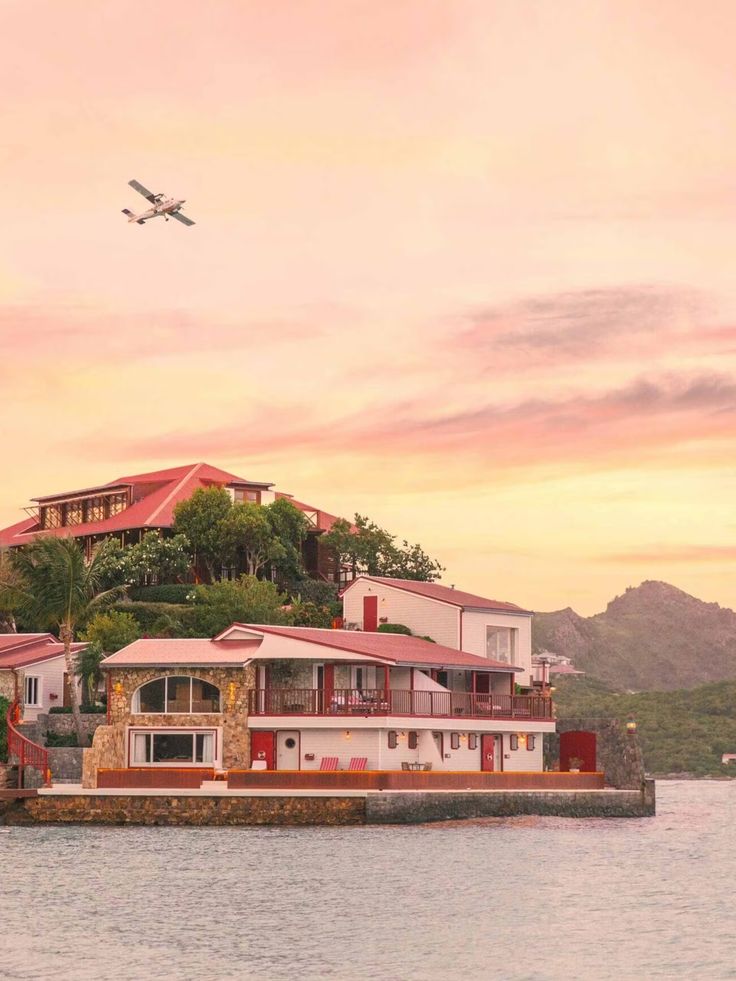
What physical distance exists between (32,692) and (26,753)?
16890 mm

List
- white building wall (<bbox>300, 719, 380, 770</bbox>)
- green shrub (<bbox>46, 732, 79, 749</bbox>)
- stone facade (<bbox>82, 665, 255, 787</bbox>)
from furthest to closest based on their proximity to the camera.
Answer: green shrub (<bbox>46, 732, 79, 749</bbox>) < stone facade (<bbox>82, 665, 255, 787</bbox>) < white building wall (<bbox>300, 719, 380, 770</bbox>)

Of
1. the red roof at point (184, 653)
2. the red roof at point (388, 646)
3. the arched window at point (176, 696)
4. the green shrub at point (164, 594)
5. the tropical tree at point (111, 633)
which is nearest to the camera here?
the red roof at point (184, 653)

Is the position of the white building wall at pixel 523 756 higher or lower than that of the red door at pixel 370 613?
lower

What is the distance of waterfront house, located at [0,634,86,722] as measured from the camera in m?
99.8

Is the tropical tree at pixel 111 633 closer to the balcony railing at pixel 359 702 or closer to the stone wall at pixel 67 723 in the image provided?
the stone wall at pixel 67 723

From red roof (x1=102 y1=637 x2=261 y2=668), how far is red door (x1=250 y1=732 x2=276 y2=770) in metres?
3.41

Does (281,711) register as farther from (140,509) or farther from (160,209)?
(140,509)

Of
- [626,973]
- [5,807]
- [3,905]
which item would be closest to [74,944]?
[3,905]

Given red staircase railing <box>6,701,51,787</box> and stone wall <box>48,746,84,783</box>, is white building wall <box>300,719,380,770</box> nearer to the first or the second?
red staircase railing <box>6,701,51,787</box>

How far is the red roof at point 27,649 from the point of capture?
330ft

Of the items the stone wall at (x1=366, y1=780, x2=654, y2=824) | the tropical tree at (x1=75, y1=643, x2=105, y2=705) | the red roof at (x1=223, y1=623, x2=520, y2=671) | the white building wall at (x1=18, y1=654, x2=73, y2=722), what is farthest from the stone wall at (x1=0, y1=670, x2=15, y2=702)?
the stone wall at (x1=366, y1=780, x2=654, y2=824)

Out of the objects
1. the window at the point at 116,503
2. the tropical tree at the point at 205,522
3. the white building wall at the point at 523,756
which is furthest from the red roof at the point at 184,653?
the window at the point at 116,503

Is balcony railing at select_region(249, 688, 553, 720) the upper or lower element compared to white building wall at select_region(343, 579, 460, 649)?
lower

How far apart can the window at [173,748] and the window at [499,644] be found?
868 inches
